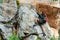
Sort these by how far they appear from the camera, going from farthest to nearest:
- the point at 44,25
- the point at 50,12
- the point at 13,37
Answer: the point at 50,12 → the point at 44,25 → the point at 13,37

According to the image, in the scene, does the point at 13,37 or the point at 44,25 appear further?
the point at 44,25

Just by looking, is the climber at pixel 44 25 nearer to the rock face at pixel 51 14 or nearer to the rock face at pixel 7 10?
the rock face at pixel 51 14

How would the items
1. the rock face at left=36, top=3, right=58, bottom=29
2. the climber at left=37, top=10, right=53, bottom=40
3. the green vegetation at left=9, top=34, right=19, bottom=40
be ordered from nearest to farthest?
the green vegetation at left=9, top=34, right=19, bottom=40 < the climber at left=37, top=10, right=53, bottom=40 < the rock face at left=36, top=3, right=58, bottom=29

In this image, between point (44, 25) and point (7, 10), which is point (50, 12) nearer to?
point (44, 25)

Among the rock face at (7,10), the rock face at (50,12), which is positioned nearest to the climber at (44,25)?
the rock face at (50,12)

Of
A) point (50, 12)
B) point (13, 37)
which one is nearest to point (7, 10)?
point (13, 37)

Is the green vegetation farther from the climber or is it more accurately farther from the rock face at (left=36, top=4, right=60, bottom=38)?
the rock face at (left=36, top=4, right=60, bottom=38)

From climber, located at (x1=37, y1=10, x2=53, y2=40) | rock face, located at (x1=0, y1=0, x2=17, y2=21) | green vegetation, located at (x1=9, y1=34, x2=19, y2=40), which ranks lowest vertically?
green vegetation, located at (x1=9, y1=34, x2=19, y2=40)

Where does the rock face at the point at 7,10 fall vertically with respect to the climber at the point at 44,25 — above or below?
above

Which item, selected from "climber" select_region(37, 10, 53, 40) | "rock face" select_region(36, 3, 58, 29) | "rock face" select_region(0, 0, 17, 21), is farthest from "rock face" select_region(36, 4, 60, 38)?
"rock face" select_region(0, 0, 17, 21)

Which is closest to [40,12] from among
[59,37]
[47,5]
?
[47,5]

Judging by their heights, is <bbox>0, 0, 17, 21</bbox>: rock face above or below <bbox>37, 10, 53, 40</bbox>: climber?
Answer: above

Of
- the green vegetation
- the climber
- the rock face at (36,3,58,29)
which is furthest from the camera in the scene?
the rock face at (36,3,58,29)

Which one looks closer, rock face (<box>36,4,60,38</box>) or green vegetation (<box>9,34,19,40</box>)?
green vegetation (<box>9,34,19,40</box>)
